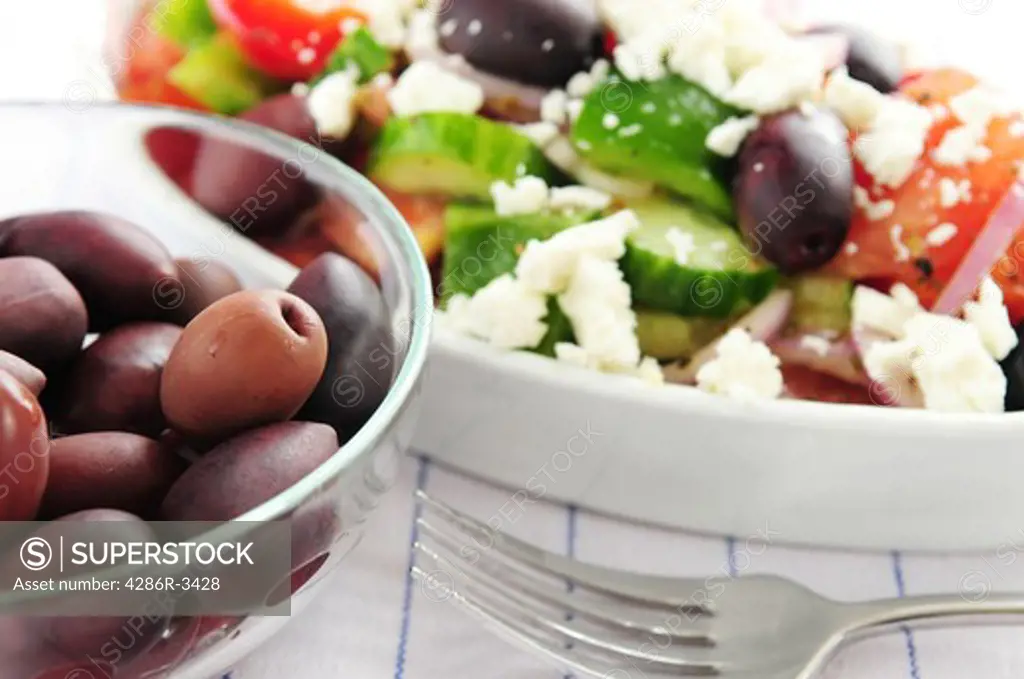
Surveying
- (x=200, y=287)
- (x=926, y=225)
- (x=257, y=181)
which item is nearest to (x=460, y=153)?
(x=257, y=181)

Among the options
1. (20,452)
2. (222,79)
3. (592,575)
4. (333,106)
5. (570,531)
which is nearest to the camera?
(20,452)

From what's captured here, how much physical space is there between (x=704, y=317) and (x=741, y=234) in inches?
3.0

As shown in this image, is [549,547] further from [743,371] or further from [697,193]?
[697,193]

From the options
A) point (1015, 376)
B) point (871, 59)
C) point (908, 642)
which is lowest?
point (908, 642)

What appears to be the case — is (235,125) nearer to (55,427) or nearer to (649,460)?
(55,427)

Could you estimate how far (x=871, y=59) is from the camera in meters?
1.07

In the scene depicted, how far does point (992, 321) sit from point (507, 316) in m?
0.37

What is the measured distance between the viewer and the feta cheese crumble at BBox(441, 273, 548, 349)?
0.88m

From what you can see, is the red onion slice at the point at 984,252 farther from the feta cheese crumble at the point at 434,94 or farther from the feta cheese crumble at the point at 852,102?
the feta cheese crumble at the point at 434,94

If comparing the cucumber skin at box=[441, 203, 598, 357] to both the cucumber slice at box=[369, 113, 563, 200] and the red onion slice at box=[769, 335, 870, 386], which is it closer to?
the cucumber slice at box=[369, 113, 563, 200]

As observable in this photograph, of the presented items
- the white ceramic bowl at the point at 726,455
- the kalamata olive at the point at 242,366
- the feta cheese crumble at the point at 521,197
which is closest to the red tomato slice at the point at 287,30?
the feta cheese crumble at the point at 521,197

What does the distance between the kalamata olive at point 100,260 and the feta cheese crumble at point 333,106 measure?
0.95 ft

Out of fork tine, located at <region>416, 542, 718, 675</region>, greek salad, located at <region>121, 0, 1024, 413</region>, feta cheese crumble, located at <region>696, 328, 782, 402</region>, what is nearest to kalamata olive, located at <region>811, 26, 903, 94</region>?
greek salad, located at <region>121, 0, 1024, 413</region>

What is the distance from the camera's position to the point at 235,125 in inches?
35.0
